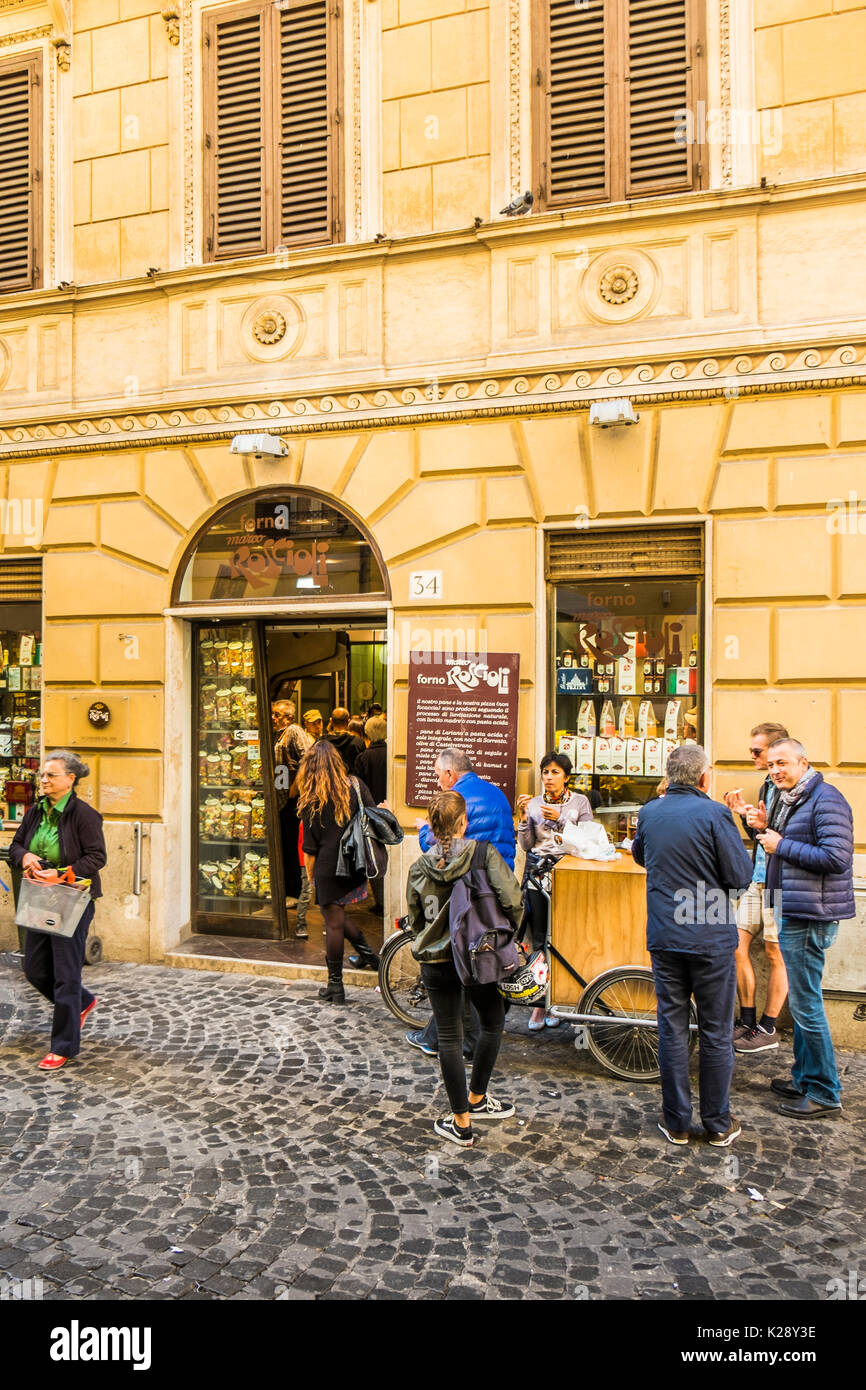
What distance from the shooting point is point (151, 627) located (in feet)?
26.9

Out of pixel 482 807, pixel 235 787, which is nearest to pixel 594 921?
pixel 482 807

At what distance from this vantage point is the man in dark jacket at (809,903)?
16.4 ft

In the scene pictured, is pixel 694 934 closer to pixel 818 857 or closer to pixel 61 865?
pixel 818 857

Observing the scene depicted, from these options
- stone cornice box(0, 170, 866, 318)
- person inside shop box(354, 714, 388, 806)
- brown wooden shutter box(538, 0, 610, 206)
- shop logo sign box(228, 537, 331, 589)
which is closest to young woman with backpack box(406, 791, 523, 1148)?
shop logo sign box(228, 537, 331, 589)

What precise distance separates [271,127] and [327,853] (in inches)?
253

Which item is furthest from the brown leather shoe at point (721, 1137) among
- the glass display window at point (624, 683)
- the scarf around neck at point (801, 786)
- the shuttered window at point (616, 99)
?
the shuttered window at point (616, 99)

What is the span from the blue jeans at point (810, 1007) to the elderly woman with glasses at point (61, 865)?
4.34 meters

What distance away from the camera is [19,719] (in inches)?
358

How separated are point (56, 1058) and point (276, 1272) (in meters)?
2.71

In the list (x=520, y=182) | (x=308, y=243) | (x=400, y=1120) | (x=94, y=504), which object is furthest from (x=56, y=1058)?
(x=520, y=182)

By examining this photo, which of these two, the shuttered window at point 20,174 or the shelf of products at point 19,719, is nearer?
the shuttered window at point 20,174

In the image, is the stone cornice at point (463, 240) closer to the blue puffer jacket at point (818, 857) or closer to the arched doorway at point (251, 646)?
the arched doorway at point (251, 646)

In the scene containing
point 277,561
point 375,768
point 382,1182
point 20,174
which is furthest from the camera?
point 375,768

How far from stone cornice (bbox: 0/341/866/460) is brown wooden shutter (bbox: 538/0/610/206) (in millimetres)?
1573
